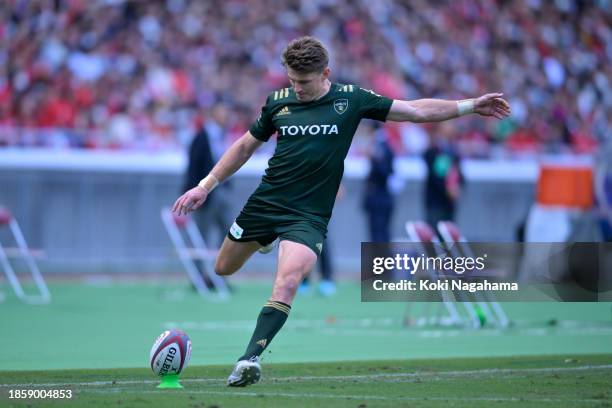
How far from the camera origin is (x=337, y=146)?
875 centimetres

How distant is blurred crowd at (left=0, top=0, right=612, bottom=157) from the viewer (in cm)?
2192

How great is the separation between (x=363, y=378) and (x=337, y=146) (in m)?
1.82

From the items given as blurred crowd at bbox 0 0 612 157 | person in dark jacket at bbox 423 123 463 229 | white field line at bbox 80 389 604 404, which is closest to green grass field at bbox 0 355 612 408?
white field line at bbox 80 389 604 404

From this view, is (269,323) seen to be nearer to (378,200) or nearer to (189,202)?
(189,202)

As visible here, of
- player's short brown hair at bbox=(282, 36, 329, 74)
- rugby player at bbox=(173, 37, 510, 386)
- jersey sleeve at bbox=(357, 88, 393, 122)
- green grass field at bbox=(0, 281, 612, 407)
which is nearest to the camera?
green grass field at bbox=(0, 281, 612, 407)

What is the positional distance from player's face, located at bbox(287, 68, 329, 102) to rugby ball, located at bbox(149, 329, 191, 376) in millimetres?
1908

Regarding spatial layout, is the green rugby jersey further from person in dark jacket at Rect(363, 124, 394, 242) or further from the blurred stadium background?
person in dark jacket at Rect(363, 124, 394, 242)

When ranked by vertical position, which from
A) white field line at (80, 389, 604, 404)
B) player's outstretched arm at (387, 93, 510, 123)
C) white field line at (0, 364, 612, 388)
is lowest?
white field line at (80, 389, 604, 404)

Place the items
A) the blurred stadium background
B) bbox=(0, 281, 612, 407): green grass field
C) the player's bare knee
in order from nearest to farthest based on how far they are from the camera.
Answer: bbox=(0, 281, 612, 407): green grass field < the player's bare knee < the blurred stadium background

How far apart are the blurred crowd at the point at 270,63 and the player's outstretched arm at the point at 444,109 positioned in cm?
1035

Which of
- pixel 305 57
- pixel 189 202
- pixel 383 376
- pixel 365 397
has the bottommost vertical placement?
pixel 365 397

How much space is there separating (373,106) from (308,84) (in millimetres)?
562

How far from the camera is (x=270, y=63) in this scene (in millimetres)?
25781

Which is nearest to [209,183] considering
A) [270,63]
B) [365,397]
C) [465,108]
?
[465,108]
